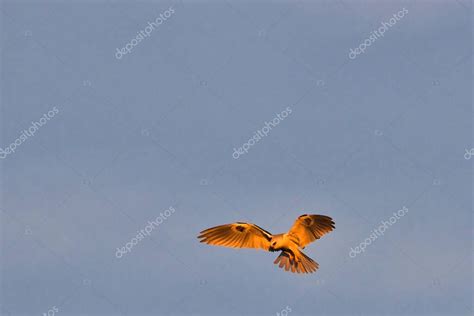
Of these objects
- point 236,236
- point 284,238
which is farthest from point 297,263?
point 236,236

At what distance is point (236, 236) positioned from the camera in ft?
117

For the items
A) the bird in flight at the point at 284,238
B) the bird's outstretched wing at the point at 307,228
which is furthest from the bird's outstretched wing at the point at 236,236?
the bird's outstretched wing at the point at 307,228

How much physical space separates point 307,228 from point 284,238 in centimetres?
104

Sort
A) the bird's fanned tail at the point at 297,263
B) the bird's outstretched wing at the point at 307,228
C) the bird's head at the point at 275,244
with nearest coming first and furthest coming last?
the bird's fanned tail at the point at 297,263, the bird's head at the point at 275,244, the bird's outstretched wing at the point at 307,228

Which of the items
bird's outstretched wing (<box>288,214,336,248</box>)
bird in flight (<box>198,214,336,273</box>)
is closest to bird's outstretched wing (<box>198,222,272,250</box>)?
bird in flight (<box>198,214,336,273</box>)

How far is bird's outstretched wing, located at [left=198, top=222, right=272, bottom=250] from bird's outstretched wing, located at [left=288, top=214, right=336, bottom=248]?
3.71ft

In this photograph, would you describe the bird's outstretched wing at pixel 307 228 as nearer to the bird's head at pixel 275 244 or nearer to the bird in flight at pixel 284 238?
the bird in flight at pixel 284 238

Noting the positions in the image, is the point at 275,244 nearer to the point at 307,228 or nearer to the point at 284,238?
the point at 284,238

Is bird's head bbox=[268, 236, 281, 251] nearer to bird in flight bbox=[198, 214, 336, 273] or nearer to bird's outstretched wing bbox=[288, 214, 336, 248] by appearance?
bird in flight bbox=[198, 214, 336, 273]

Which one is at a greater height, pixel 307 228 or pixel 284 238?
pixel 307 228

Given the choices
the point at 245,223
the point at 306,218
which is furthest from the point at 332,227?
the point at 245,223

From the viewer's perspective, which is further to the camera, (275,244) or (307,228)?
(307,228)

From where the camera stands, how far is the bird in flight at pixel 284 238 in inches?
1323

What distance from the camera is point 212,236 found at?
116ft
